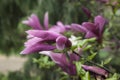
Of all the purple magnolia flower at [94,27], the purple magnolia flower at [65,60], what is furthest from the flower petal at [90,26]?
the purple magnolia flower at [65,60]

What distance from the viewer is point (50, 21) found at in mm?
2799

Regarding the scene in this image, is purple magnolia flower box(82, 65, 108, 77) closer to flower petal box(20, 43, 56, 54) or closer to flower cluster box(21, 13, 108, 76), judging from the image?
flower cluster box(21, 13, 108, 76)

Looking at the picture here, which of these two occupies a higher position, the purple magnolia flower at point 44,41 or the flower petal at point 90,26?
the flower petal at point 90,26

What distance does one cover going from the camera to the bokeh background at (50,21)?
1899 millimetres

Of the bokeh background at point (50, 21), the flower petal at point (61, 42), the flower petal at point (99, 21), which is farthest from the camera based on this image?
the bokeh background at point (50, 21)

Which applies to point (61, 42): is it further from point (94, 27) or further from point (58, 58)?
point (94, 27)

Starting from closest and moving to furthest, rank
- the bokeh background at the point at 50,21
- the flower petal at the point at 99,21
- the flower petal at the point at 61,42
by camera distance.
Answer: the flower petal at the point at 61,42 < the flower petal at the point at 99,21 < the bokeh background at the point at 50,21

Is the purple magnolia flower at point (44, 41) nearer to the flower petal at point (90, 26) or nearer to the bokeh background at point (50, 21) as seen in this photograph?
the flower petal at point (90, 26)

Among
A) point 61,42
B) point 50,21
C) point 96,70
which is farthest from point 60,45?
point 50,21

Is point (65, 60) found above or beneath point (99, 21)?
beneath

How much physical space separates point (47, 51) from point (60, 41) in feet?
0.32

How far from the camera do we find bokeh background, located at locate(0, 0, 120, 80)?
1.90 meters

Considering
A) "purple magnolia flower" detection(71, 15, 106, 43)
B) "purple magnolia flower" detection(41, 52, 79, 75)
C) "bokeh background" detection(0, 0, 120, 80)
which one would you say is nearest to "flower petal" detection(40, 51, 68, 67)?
"purple magnolia flower" detection(41, 52, 79, 75)

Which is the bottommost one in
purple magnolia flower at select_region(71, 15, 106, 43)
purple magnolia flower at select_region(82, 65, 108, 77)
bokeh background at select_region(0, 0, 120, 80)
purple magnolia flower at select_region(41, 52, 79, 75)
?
purple magnolia flower at select_region(82, 65, 108, 77)
